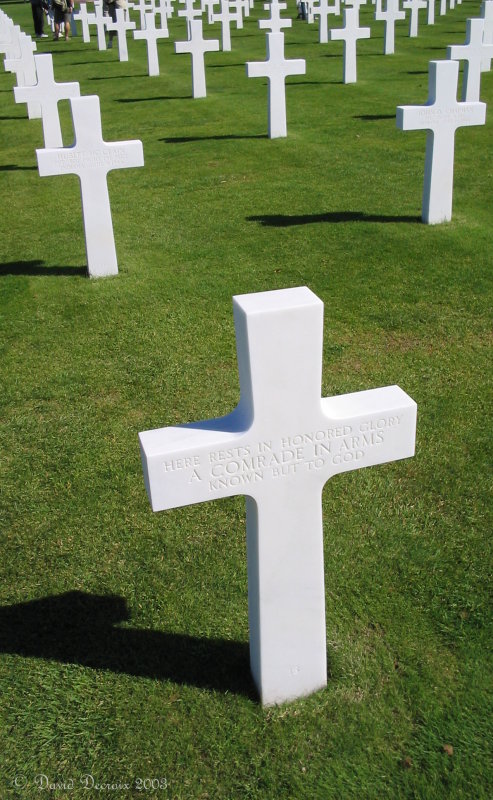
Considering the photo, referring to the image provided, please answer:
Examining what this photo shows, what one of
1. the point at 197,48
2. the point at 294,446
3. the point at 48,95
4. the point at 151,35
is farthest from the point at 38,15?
the point at 294,446

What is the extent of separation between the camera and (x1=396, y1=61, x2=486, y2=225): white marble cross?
7.46 m

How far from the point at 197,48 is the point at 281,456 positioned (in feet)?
45.8

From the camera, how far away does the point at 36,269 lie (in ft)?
24.6

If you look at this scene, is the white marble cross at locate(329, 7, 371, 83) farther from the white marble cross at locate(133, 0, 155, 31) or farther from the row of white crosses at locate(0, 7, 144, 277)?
the row of white crosses at locate(0, 7, 144, 277)

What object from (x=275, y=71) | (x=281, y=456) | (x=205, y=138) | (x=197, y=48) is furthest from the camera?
(x=197, y=48)

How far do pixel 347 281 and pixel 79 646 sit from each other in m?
4.31

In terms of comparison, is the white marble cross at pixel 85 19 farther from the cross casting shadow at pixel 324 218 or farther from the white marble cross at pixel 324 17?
the cross casting shadow at pixel 324 218

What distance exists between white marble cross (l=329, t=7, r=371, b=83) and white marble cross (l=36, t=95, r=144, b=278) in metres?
8.76

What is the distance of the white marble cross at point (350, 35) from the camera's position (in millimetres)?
14477

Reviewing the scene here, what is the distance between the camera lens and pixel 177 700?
10.1 feet

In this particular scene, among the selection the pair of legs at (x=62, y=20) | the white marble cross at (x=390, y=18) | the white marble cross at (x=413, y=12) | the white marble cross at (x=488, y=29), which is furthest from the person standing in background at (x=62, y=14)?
the white marble cross at (x=488, y=29)

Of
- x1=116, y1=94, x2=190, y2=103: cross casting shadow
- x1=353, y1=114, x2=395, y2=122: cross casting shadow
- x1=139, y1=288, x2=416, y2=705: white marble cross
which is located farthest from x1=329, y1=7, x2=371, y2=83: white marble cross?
x1=139, y1=288, x2=416, y2=705: white marble cross

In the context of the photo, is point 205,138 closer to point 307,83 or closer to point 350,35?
point 350,35

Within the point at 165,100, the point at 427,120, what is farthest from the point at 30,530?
the point at 165,100
